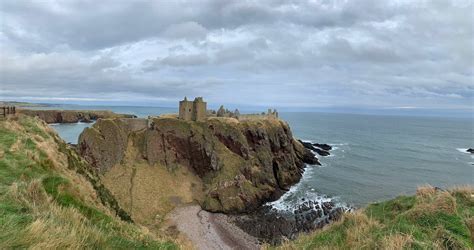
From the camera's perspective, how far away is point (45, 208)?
8.86 metres

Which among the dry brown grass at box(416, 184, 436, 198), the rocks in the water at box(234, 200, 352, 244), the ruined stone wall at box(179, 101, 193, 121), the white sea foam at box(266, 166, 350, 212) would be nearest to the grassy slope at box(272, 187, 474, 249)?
the dry brown grass at box(416, 184, 436, 198)

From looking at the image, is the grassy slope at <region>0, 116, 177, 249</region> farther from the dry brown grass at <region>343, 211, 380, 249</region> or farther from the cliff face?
the cliff face

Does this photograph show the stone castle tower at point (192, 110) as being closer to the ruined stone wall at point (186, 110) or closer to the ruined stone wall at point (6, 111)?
Result: the ruined stone wall at point (186, 110)

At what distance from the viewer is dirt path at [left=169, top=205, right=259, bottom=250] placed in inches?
1385

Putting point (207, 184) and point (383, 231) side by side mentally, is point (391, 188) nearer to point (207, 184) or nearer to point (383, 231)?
point (207, 184)

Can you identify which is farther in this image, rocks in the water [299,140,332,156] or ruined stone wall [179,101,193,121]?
rocks in the water [299,140,332,156]

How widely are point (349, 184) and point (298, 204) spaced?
1581 centimetres

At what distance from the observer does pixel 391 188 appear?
5700 cm

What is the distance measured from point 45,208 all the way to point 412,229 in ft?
33.7

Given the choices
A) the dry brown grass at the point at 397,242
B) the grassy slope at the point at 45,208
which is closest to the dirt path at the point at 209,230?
the grassy slope at the point at 45,208

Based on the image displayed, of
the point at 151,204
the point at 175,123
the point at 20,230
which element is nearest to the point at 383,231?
the point at 20,230

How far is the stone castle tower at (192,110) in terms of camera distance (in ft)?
195

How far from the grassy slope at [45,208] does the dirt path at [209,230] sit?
63.7 ft

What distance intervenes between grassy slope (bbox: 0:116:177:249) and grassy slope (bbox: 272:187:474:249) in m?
5.18
